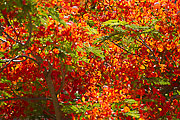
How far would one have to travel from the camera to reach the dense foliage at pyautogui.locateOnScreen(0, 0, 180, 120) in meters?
4.41

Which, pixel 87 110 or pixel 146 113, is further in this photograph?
pixel 146 113

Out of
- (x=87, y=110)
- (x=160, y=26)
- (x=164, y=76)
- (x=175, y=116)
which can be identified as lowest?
(x=175, y=116)

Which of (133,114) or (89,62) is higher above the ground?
(89,62)

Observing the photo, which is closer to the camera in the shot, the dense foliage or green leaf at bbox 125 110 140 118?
the dense foliage

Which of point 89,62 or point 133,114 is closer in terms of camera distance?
point 133,114

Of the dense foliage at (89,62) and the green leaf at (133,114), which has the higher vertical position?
the dense foliage at (89,62)

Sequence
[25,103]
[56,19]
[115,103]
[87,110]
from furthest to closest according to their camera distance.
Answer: [25,103], [115,103], [87,110], [56,19]

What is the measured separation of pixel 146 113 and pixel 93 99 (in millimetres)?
1265

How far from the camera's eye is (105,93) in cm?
530

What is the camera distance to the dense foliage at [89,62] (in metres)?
4.41

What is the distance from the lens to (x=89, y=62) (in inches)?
251

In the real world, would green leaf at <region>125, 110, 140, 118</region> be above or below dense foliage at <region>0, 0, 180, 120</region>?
below

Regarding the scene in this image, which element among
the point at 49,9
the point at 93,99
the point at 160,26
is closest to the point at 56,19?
the point at 49,9

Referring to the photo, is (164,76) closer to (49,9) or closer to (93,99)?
(93,99)
